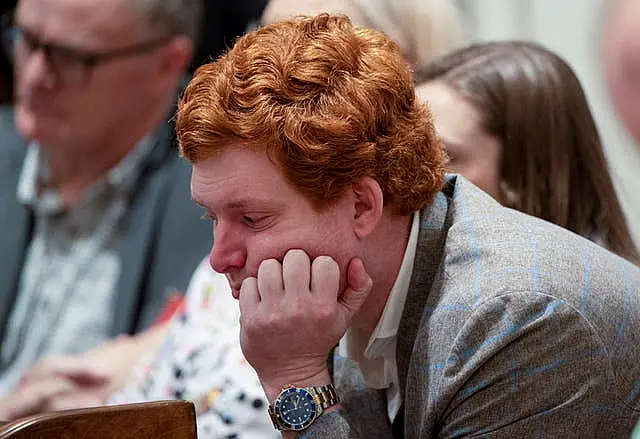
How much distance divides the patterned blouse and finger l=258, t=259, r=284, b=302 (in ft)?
1.48

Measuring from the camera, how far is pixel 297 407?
1.61 metres

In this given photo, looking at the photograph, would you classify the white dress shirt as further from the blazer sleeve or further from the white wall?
the white wall

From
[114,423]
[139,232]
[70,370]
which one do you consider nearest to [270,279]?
[114,423]

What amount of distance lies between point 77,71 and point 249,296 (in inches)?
71.4

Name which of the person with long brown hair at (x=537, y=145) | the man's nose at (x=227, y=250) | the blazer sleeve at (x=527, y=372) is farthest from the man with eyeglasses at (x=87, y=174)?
the blazer sleeve at (x=527, y=372)

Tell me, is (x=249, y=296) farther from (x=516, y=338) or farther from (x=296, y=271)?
(x=516, y=338)

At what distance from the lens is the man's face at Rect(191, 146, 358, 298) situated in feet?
5.16

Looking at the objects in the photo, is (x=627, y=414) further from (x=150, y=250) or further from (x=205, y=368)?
(x=150, y=250)

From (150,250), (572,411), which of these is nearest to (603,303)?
(572,411)

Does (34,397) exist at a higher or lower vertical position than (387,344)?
lower

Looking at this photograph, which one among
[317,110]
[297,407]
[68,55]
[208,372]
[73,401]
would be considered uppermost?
[317,110]

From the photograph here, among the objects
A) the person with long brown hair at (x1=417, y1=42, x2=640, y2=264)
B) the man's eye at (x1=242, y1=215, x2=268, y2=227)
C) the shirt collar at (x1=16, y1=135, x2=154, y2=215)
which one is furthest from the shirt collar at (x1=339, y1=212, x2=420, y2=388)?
the shirt collar at (x1=16, y1=135, x2=154, y2=215)

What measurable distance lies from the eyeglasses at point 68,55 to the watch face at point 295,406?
187cm

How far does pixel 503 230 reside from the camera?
164 centimetres
